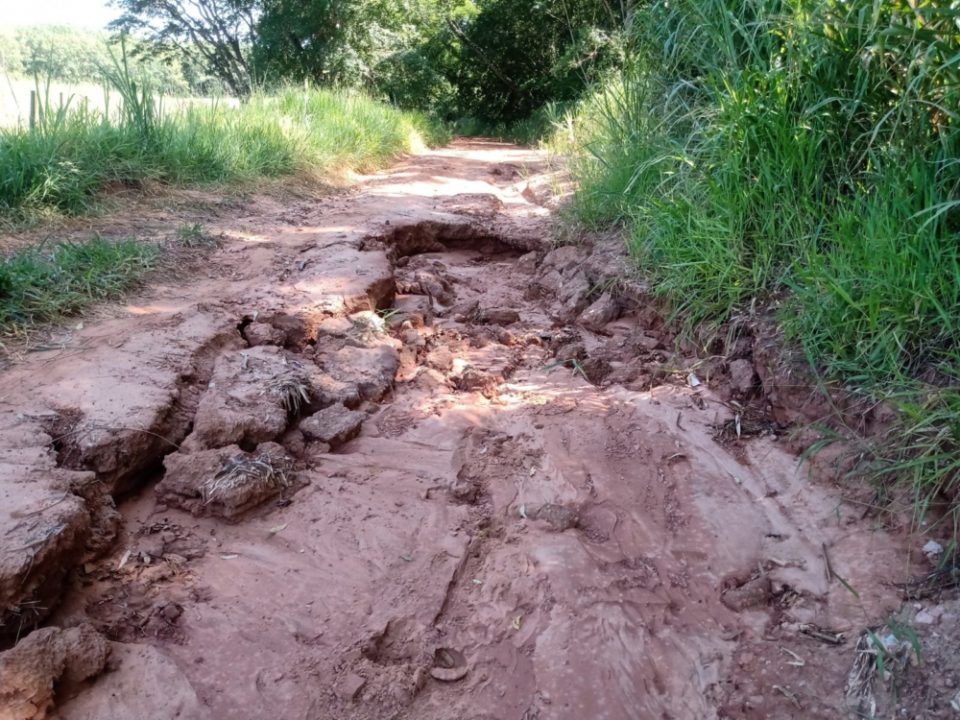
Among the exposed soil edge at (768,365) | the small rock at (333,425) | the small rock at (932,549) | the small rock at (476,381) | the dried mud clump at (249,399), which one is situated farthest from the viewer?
the small rock at (476,381)

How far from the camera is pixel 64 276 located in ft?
11.3

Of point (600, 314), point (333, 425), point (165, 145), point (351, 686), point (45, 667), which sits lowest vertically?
point (351, 686)

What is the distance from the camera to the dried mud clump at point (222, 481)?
222 cm

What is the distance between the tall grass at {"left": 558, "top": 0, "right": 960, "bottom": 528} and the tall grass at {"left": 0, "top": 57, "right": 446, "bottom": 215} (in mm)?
3510

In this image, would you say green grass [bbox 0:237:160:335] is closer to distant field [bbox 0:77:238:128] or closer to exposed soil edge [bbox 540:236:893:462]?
distant field [bbox 0:77:238:128]

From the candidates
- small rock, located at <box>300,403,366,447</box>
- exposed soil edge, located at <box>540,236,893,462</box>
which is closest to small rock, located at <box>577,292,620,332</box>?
exposed soil edge, located at <box>540,236,893,462</box>

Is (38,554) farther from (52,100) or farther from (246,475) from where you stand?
(52,100)

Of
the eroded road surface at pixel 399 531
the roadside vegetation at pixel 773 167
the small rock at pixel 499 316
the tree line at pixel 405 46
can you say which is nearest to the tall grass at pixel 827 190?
the roadside vegetation at pixel 773 167

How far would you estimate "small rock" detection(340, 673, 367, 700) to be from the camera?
5.46 feet

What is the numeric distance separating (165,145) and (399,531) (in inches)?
174

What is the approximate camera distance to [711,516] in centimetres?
228

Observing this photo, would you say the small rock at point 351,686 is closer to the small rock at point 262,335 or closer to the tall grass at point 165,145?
the small rock at point 262,335

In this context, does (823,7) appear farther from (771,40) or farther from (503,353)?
(503,353)

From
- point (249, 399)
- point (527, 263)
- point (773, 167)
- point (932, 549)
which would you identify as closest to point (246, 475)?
point (249, 399)
